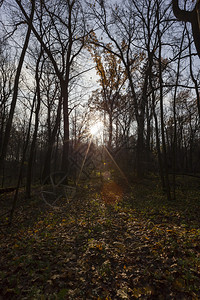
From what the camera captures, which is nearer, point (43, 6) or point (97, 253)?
point (97, 253)

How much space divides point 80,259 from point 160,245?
1.84m

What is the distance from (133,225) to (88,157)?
10.2 metres

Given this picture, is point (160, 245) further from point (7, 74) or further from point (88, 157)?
point (7, 74)

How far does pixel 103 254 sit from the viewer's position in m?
3.65

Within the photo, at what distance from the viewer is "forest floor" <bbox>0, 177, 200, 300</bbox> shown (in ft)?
8.71

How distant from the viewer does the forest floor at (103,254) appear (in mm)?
2656

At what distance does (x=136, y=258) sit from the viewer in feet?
11.3

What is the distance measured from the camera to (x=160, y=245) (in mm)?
3754

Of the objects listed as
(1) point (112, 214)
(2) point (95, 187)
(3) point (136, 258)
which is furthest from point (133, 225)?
(2) point (95, 187)

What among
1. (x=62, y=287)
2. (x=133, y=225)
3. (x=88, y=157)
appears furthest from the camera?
(x=88, y=157)

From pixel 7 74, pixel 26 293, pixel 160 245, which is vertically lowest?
pixel 26 293

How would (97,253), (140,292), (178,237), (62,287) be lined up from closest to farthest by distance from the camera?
(140,292) → (62,287) → (97,253) → (178,237)

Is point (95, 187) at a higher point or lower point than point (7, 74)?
lower

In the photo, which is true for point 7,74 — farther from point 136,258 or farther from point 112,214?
point 136,258
